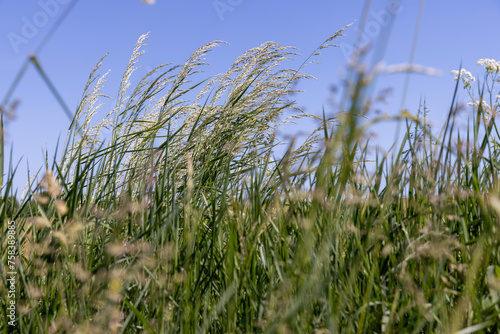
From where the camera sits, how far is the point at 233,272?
1.25m

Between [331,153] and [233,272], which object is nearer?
[331,153]

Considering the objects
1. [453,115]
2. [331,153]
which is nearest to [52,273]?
[331,153]

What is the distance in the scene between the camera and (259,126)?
9.66 feet

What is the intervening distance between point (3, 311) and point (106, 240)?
523 mm

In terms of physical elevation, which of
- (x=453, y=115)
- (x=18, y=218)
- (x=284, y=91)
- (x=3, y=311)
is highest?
(x=284, y=91)

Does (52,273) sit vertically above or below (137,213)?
below

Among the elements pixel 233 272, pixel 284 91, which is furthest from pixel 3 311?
pixel 284 91

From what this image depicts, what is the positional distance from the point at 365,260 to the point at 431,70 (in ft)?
2.38

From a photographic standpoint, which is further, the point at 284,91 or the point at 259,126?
the point at 284,91

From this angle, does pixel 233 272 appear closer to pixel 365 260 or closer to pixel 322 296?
pixel 322 296

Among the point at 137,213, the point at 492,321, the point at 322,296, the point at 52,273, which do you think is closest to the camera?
the point at 492,321

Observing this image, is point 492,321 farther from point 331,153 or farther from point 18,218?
point 18,218

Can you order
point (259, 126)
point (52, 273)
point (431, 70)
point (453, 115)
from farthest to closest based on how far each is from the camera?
point (259, 126)
point (453, 115)
point (52, 273)
point (431, 70)

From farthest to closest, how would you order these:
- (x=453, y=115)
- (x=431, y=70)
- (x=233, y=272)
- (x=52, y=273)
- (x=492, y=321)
Result: (x=453, y=115)
(x=52, y=273)
(x=233, y=272)
(x=492, y=321)
(x=431, y=70)
